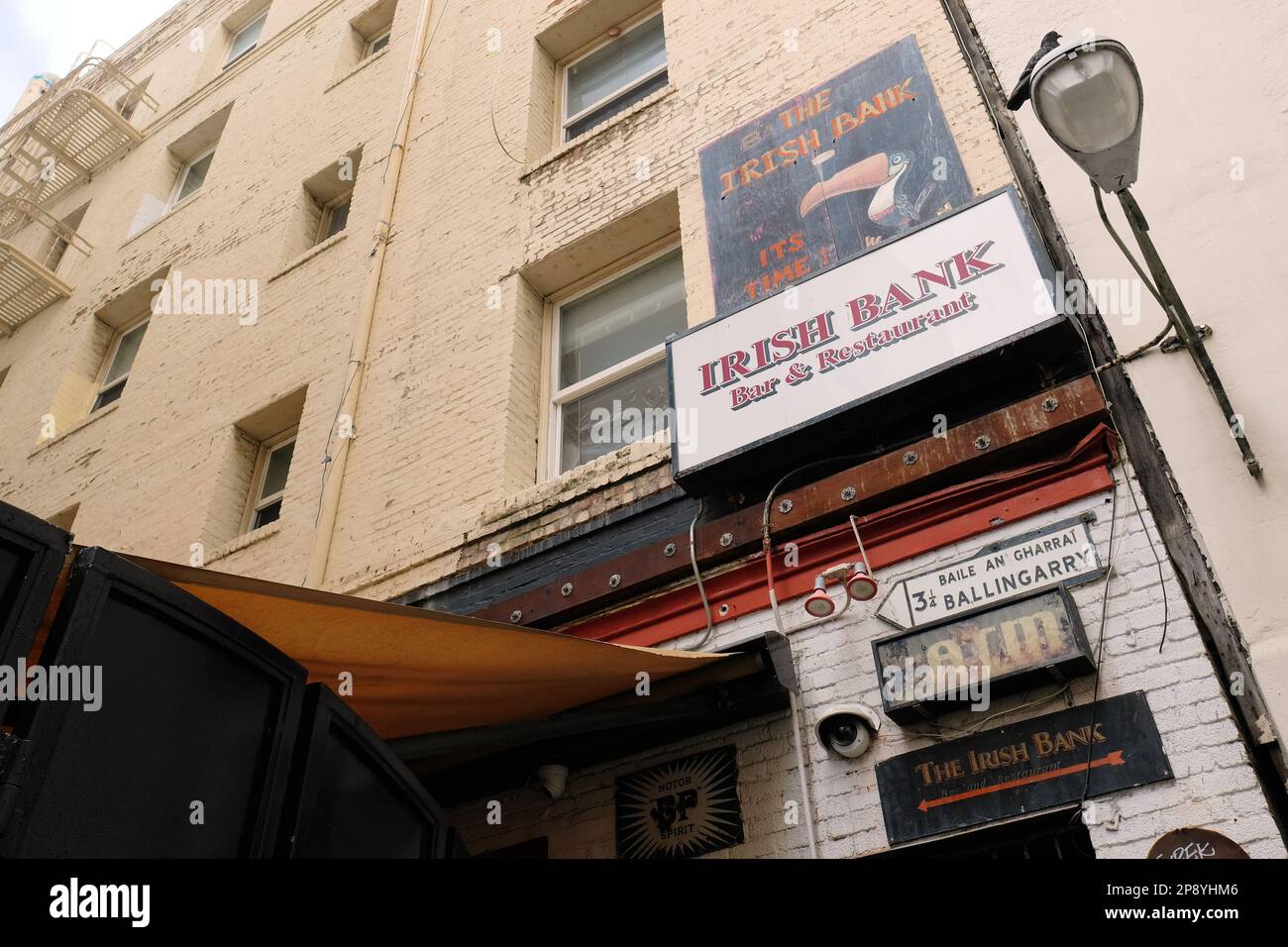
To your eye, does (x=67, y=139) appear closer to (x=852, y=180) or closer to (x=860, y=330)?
(x=852, y=180)

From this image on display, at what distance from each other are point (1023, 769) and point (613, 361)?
14.6ft

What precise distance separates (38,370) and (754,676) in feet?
40.4

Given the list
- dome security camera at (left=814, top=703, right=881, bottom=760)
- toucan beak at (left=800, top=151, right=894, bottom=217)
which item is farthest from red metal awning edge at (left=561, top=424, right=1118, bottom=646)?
toucan beak at (left=800, top=151, right=894, bottom=217)

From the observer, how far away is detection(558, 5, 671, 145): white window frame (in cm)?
902

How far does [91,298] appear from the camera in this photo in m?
13.3

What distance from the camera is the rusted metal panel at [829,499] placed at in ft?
14.7

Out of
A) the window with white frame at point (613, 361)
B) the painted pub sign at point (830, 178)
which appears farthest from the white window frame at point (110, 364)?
the painted pub sign at point (830, 178)

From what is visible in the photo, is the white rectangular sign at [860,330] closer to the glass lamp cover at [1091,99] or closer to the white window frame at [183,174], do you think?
the glass lamp cover at [1091,99]

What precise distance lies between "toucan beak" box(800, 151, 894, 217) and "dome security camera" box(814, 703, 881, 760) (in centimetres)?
342

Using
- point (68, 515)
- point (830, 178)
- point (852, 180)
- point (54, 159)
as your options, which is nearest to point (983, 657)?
point (852, 180)

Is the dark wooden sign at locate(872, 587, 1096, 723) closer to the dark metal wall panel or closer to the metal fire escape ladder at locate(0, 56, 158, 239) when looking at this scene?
the dark metal wall panel
